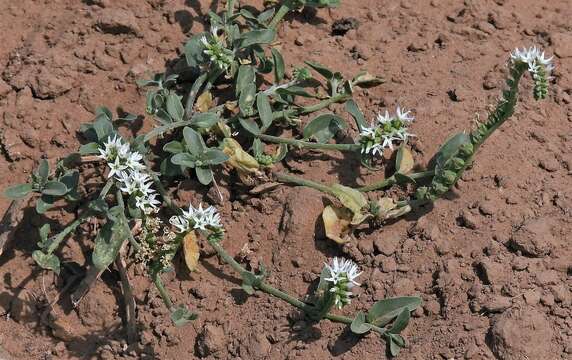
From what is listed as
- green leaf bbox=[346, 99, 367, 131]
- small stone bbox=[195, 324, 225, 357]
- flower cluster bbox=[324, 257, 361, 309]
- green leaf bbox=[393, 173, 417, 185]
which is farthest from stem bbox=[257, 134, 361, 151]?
small stone bbox=[195, 324, 225, 357]

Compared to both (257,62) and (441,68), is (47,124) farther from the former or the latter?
(441,68)

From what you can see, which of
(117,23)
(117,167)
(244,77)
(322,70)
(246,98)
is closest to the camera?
(117,167)

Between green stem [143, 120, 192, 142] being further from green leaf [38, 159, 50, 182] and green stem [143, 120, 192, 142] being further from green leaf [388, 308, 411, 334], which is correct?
green leaf [388, 308, 411, 334]

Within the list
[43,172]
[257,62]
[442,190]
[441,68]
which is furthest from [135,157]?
[441,68]

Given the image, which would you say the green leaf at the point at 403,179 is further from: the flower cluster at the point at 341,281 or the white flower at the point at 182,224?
the white flower at the point at 182,224

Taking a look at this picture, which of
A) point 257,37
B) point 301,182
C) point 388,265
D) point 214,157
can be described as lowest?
point 388,265

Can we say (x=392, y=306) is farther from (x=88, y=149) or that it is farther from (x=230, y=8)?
(x=230, y=8)

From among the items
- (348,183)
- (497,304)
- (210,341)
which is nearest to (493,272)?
(497,304)
